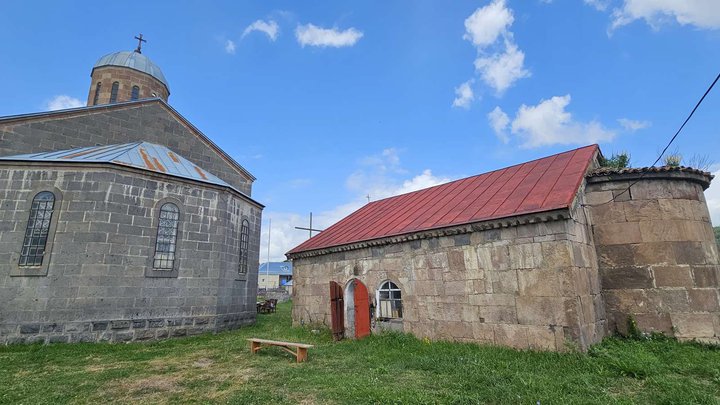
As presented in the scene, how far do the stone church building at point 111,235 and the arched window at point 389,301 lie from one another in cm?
624

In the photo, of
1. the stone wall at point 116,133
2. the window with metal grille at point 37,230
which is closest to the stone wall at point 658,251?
the stone wall at point 116,133

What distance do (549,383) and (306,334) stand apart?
8.48m

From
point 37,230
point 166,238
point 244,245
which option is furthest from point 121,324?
point 244,245

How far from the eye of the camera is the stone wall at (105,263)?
411 inches

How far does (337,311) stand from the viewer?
11.6m

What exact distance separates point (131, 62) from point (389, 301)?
69.7 ft

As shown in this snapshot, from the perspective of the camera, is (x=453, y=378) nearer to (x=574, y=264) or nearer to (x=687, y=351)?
(x=574, y=264)

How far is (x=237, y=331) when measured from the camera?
13602mm

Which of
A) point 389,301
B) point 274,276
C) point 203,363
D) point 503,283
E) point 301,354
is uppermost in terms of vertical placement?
point 274,276

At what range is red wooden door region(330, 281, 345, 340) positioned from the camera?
11430mm

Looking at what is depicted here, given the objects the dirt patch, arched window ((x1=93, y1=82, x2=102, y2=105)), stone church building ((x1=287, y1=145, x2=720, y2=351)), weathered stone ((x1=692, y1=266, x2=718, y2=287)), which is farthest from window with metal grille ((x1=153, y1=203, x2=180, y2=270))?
weathered stone ((x1=692, y1=266, x2=718, y2=287))

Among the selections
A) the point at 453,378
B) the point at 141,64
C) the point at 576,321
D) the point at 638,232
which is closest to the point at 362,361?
the point at 453,378

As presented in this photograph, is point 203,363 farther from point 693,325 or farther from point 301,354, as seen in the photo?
point 693,325

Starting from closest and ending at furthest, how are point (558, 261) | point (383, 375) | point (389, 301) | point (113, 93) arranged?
1. point (383, 375)
2. point (558, 261)
3. point (389, 301)
4. point (113, 93)
